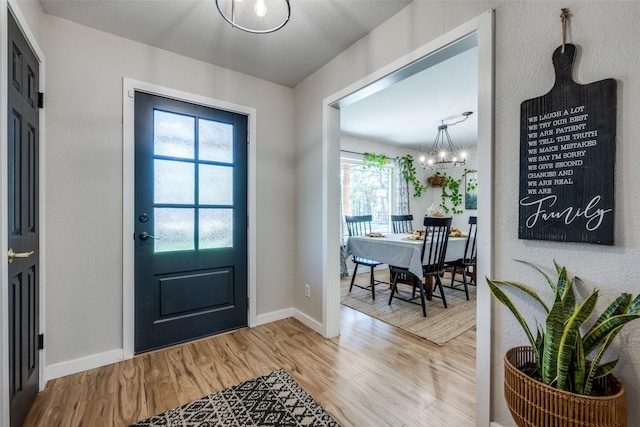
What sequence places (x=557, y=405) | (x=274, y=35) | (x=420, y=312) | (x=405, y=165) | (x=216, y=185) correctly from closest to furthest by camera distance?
(x=557, y=405), (x=274, y=35), (x=216, y=185), (x=420, y=312), (x=405, y=165)

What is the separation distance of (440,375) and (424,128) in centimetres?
363

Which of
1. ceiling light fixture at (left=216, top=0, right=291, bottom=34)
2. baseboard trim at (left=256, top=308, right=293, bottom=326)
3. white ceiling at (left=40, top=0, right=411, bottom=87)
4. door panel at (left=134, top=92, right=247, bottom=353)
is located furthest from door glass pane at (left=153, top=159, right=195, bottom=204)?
baseboard trim at (left=256, top=308, right=293, bottom=326)

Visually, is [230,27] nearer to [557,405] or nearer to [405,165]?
[557,405]

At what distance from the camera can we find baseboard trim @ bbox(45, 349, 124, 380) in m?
1.92

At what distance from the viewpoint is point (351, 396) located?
1733mm

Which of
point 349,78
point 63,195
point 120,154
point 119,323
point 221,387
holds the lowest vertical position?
point 221,387

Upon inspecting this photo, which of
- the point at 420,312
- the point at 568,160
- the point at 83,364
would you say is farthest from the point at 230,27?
the point at 420,312

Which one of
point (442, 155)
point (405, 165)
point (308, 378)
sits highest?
point (405, 165)

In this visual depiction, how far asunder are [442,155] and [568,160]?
3.05 m

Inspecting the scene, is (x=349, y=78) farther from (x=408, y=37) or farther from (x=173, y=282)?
(x=173, y=282)

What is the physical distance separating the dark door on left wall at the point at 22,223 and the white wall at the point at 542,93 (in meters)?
2.03

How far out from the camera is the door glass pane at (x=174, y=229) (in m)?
2.30

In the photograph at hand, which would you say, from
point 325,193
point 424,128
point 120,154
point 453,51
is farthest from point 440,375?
point 424,128

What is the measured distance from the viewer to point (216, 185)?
2.57m
